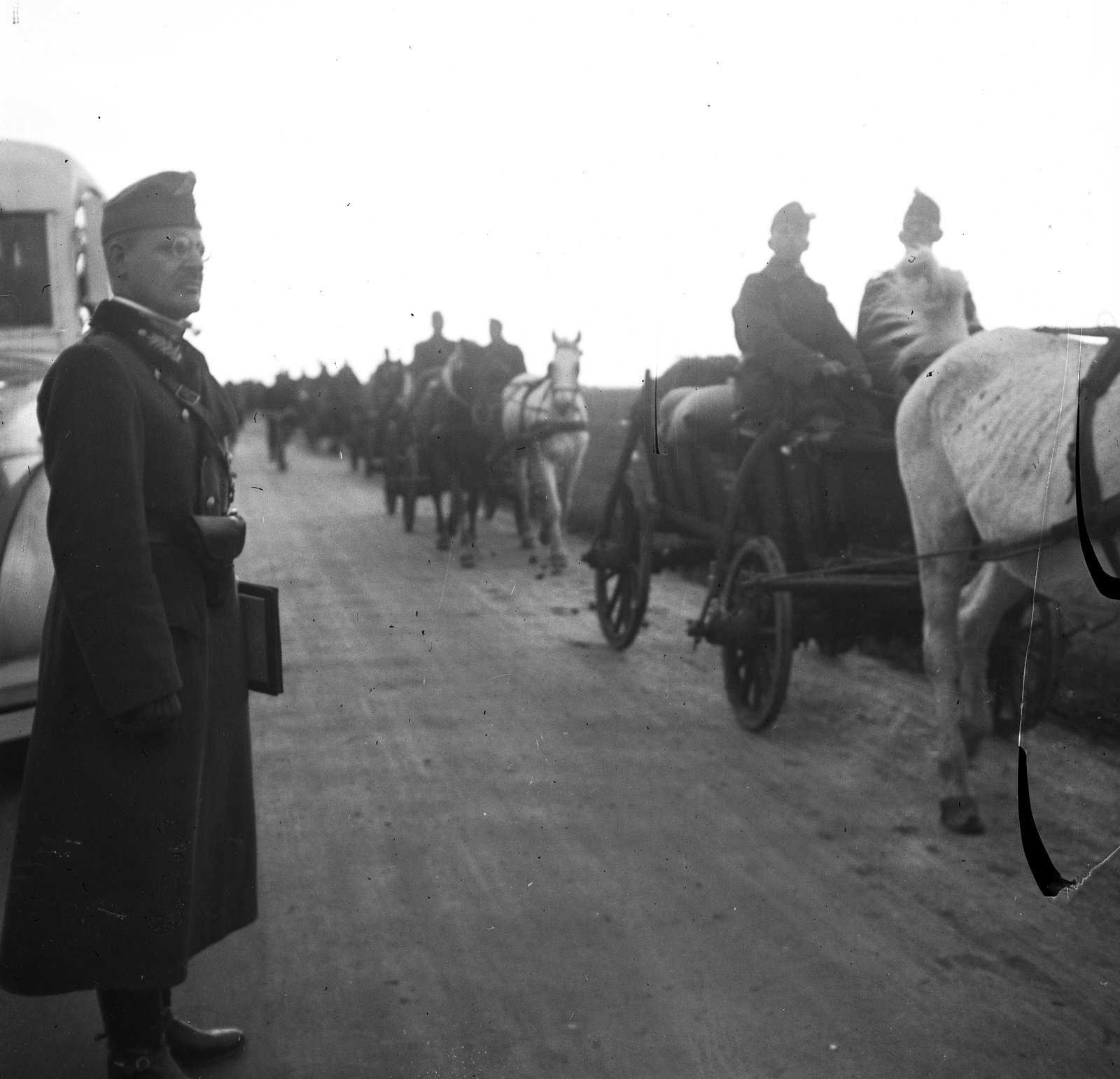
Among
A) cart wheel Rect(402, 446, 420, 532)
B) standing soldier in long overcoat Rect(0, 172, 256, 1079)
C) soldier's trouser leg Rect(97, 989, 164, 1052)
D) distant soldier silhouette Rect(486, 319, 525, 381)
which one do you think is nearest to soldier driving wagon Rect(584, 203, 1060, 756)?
distant soldier silhouette Rect(486, 319, 525, 381)

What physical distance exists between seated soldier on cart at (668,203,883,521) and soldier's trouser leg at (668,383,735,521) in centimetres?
28

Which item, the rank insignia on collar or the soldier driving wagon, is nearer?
the rank insignia on collar

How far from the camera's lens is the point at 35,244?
5156 millimetres

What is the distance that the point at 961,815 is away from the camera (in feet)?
14.2

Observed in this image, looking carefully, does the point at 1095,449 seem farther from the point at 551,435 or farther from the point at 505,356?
the point at 551,435

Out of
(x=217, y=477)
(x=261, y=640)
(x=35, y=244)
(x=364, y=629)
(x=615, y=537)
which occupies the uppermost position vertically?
(x=35, y=244)

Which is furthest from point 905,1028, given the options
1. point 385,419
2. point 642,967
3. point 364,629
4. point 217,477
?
point 385,419

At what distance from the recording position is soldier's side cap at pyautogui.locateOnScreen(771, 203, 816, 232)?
14.4 feet

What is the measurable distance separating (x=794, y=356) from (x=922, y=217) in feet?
3.84

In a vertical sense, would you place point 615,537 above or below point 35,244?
below

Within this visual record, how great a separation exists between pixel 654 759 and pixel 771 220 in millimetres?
2270

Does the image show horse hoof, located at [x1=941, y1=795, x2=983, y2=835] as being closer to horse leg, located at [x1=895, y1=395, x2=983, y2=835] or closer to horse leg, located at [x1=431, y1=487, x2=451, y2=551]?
horse leg, located at [x1=895, y1=395, x2=983, y2=835]

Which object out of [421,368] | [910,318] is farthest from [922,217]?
[421,368]

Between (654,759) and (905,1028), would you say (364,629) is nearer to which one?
(654,759)
